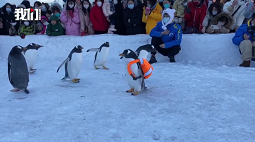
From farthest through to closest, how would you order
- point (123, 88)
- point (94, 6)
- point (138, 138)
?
1. point (94, 6)
2. point (123, 88)
3. point (138, 138)

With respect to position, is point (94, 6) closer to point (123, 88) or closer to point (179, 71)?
point (179, 71)

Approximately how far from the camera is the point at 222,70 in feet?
13.7

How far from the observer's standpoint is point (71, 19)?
6.00 metres

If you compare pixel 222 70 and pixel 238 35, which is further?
pixel 238 35

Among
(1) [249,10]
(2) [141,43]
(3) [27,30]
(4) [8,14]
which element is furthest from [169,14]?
(4) [8,14]

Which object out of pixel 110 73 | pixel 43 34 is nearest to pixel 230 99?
pixel 110 73

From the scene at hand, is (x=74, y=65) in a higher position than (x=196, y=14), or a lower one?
lower

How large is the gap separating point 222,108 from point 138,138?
Answer: 3.31 ft

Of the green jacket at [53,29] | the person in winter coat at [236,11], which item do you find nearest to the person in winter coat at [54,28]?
the green jacket at [53,29]

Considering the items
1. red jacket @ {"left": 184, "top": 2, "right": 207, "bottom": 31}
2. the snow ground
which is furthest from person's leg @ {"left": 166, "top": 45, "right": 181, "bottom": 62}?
red jacket @ {"left": 184, "top": 2, "right": 207, "bottom": 31}

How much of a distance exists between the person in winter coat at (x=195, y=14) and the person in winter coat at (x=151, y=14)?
1.99ft

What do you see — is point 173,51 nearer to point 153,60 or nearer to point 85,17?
point 153,60

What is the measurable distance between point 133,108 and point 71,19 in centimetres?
424

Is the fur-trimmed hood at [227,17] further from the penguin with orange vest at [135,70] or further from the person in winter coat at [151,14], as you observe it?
the penguin with orange vest at [135,70]
